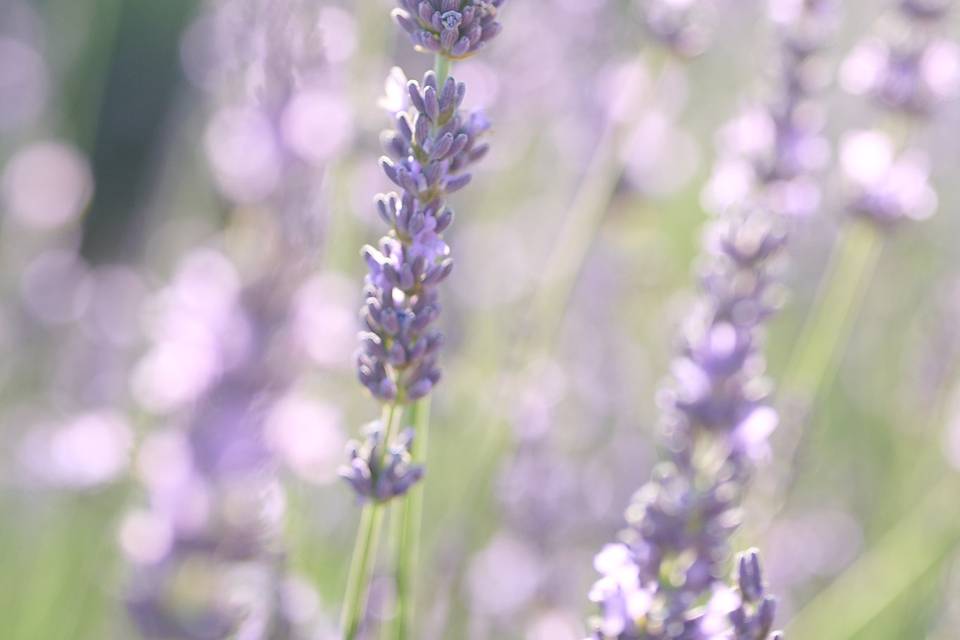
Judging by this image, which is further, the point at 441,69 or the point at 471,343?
the point at 471,343

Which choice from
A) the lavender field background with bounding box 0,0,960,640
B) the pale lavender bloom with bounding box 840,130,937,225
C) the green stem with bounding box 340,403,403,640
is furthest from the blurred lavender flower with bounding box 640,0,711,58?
the green stem with bounding box 340,403,403,640

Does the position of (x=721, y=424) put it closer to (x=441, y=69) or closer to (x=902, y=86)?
(x=441, y=69)

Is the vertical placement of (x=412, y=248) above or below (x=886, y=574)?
above

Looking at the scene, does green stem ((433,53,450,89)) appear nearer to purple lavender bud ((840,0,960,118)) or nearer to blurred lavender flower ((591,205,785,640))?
blurred lavender flower ((591,205,785,640))

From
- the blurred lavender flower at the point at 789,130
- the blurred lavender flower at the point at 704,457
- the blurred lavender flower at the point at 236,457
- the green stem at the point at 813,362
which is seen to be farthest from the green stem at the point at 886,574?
the blurred lavender flower at the point at 236,457

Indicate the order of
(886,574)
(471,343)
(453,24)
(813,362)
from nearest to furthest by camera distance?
(453,24) → (813,362) → (886,574) → (471,343)

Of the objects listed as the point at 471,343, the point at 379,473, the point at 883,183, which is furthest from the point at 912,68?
the point at 471,343

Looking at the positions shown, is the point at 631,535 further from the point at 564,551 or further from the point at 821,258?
the point at 821,258

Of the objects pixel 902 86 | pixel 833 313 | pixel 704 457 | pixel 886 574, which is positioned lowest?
pixel 886 574

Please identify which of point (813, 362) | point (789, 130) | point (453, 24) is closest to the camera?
point (453, 24)
